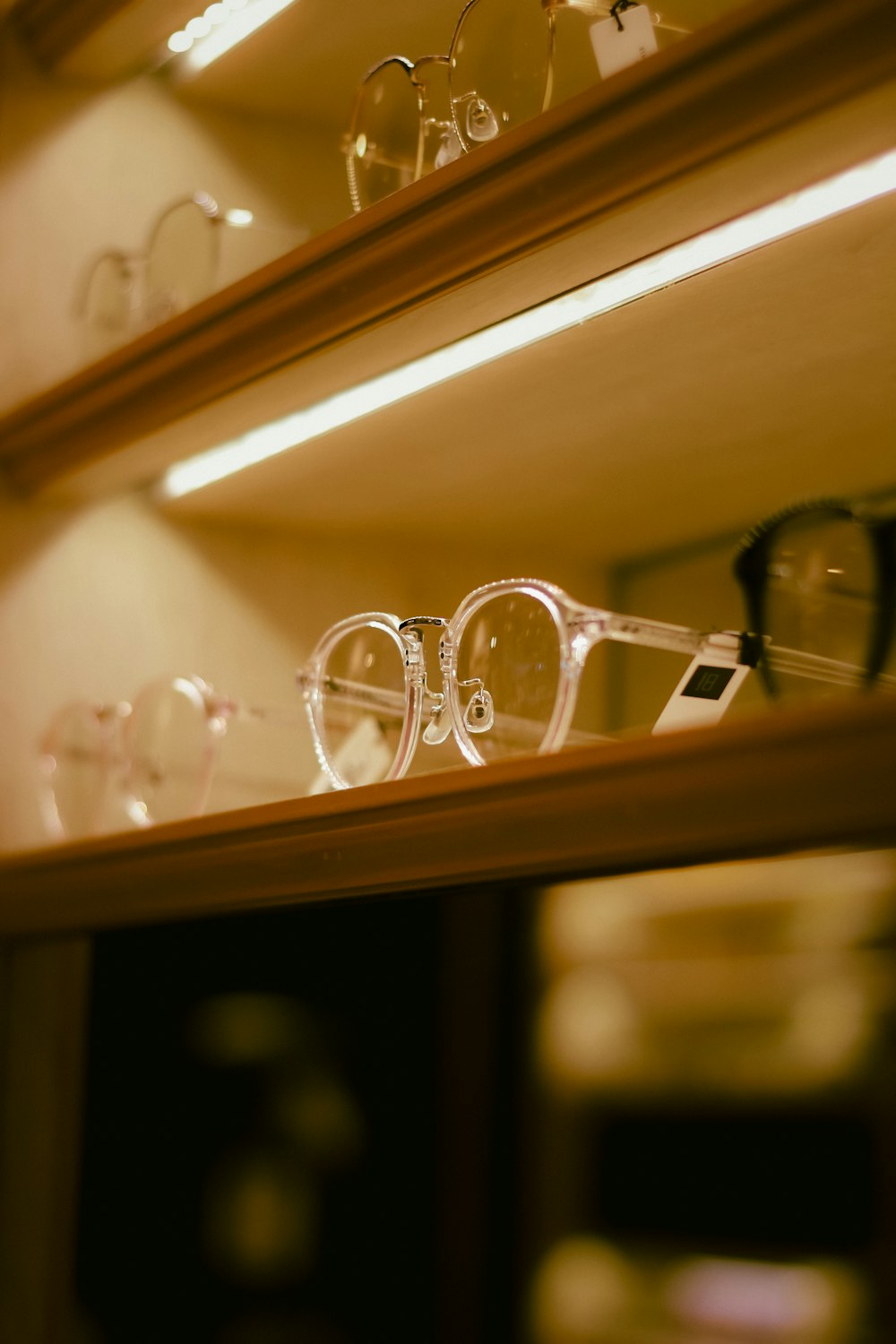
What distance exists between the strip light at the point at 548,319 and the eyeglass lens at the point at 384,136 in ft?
0.39

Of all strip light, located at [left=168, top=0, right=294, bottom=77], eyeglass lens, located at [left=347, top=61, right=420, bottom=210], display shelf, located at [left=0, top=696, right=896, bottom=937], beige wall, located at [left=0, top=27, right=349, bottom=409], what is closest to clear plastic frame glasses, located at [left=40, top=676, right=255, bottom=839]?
display shelf, located at [left=0, top=696, right=896, bottom=937]

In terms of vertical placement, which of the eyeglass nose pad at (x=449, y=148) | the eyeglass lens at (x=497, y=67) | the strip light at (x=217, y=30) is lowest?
the eyeglass nose pad at (x=449, y=148)

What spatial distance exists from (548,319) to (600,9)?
16cm

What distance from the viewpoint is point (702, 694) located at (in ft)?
2.45

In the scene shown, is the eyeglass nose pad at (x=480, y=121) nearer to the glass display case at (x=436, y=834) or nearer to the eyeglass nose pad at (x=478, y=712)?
the glass display case at (x=436, y=834)

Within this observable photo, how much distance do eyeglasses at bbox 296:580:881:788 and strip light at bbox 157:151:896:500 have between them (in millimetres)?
164

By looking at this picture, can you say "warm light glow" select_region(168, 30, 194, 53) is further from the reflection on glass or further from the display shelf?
the reflection on glass

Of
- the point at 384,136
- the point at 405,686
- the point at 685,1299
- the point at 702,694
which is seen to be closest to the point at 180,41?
the point at 384,136

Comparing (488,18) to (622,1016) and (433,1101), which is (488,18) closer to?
(433,1101)

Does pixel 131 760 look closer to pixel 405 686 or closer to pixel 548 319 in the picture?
pixel 405 686

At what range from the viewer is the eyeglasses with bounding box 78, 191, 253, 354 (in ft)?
3.69

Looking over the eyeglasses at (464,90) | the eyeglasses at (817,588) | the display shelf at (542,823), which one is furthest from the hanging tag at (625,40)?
the display shelf at (542,823)

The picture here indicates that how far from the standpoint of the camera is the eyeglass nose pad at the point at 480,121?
2.76ft

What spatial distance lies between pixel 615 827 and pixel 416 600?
0.38 metres
